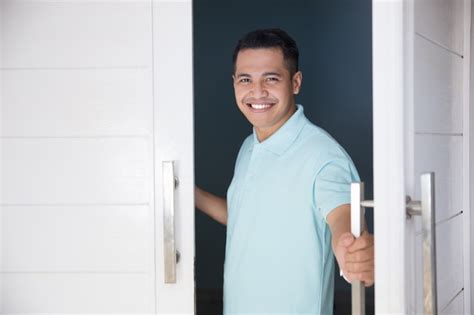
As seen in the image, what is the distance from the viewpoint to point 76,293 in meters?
1.93

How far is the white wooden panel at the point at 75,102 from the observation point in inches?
75.1

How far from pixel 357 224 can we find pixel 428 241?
0.56 feet

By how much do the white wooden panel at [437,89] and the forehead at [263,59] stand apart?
2.13ft

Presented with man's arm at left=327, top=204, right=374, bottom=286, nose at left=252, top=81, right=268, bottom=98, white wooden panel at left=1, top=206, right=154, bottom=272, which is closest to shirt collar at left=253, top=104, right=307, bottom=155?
nose at left=252, top=81, right=268, bottom=98

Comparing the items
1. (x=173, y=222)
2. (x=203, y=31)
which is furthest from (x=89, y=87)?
(x=203, y=31)

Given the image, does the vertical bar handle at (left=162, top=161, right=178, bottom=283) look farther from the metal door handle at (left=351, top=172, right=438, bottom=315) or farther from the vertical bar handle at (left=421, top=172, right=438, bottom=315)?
the vertical bar handle at (left=421, top=172, right=438, bottom=315)

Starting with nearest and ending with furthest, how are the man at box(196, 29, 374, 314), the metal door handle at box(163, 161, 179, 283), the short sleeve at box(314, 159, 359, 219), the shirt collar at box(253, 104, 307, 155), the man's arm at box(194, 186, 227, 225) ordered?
1. the metal door handle at box(163, 161, 179, 283)
2. the short sleeve at box(314, 159, 359, 219)
3. the man at box(196, 29, 374, 314)
4. the shirt collar at box(253, 104, 307, 155)
5. the man's arm at box(194, 186, 227, 225)

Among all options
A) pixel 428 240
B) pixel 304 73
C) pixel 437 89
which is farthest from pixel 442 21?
pixel 304 73

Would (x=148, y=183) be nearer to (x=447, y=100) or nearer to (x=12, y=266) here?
(x=12, y=266)

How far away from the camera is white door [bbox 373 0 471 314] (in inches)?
54.5

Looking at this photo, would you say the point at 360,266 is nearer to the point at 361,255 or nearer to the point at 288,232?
the point at 361,255

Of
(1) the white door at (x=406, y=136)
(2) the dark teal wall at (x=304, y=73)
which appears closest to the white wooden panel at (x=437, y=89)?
(1) the white door at (x=406, y=136)

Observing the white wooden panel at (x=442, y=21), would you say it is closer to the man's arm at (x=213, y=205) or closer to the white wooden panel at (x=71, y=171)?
the white wooden panel at (x=71, y=171)

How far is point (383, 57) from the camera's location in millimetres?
1389
